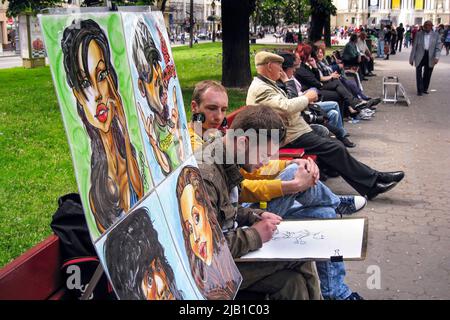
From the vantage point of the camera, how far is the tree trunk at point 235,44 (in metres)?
15.4

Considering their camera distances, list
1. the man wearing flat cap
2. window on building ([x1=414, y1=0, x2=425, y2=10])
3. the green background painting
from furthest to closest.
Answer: window on building ([x1=414, y1=0, x2=425, y2=10]) < the man wearing flat cap < the green background painting

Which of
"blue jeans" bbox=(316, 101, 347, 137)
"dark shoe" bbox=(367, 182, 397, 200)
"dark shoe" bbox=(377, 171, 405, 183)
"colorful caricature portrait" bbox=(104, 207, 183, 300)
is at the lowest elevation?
"dark shoe" bbox=(367, 182, 397, 200)

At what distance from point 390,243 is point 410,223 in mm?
692

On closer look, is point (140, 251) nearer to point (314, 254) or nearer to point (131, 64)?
point (131, 64)

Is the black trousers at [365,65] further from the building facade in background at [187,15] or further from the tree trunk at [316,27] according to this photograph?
the building facade in background at [187,15]

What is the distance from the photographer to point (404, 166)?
8.80 m

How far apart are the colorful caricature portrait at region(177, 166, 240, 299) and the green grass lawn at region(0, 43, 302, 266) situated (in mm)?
2031

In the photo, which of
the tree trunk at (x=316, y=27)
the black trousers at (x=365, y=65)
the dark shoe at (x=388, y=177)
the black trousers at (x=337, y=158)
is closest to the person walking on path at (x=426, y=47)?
the black trousers at (x=365, y=65)

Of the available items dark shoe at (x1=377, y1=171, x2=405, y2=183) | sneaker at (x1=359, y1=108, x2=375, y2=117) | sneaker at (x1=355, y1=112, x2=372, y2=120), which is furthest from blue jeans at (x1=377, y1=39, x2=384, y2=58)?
dark shoe at (x1=377, y1=171, x2=405, y2=183)

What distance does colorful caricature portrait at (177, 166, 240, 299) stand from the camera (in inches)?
108

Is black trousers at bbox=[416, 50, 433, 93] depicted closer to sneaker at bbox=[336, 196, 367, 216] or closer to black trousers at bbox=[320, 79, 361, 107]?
black trousers at bbox=[320, 79, 361, 107]

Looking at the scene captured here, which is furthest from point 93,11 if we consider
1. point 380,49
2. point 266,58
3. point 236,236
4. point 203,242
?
point 380,49
